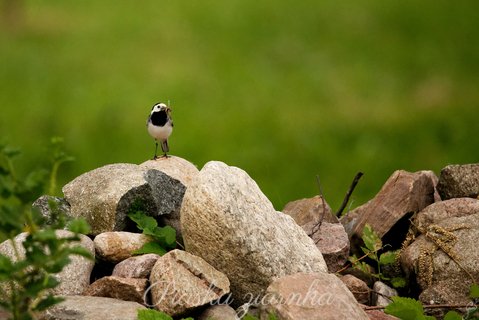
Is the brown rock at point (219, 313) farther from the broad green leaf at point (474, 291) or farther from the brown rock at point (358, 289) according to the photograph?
the broad green leaf at point (474, 291)

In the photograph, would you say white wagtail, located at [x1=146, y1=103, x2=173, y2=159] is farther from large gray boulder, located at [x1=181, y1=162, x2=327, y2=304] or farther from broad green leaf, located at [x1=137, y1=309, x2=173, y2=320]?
broad green leaf, located at [x1=137, y1=309, x2=173, y2=320]

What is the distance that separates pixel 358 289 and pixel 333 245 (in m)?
0.49

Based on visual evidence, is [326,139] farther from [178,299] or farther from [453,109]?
[178,299]

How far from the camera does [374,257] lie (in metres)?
8.65

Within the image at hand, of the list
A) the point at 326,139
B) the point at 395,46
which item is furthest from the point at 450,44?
the point at 326,139

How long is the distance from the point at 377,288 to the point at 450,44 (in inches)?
597

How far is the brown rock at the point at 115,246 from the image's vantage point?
312 inches

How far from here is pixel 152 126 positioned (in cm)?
959

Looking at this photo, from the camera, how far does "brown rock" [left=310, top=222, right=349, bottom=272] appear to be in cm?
859

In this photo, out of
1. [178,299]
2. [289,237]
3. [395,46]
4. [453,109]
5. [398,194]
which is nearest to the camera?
[178,299]

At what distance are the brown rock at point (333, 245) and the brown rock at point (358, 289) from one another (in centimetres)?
22

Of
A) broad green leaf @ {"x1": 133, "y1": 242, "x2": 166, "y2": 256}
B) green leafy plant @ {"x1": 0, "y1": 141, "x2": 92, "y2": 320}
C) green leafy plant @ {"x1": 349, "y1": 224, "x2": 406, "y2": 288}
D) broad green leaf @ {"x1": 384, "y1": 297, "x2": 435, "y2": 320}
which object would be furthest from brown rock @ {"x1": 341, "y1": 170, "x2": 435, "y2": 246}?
green leafy plant @ {"x1": 0, "y1": 141, "x2": 92, "y2": 320}

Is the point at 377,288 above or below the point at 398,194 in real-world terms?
below

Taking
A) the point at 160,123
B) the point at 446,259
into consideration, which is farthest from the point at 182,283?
the point at 160,123
